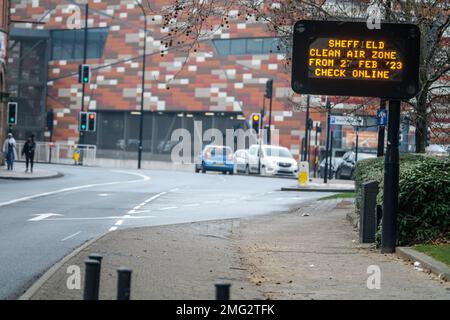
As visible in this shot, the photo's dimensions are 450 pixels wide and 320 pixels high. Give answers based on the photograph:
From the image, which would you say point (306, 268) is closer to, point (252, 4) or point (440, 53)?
point (252, 4)

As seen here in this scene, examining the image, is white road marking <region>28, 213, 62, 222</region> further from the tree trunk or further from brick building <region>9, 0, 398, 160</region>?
brick building <region>9, 0, 398, 160</region>

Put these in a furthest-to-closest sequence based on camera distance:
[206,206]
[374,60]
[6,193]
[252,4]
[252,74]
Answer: [252,74]
[6,193]
[206,206]
[252,4]
[374,60]

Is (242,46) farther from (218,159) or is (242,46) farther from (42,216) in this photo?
(42,216)

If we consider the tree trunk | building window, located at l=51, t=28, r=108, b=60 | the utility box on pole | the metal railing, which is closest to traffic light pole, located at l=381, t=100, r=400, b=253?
the utility box on pole

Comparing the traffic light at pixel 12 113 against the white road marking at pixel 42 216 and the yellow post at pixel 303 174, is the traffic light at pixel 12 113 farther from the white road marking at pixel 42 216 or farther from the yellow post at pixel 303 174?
the white road marking at pixel 42 216

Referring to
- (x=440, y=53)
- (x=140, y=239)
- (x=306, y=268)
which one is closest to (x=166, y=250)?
(x=140, y=239)

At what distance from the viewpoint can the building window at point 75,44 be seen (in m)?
77.8

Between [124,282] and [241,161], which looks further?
[241,161]

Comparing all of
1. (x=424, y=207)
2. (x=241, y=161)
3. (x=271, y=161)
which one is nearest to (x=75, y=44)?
(x=241, y=161)

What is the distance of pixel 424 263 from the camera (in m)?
11.9

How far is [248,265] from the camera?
12.6 meters

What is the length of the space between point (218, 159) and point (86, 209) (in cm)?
2874

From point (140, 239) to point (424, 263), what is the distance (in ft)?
16.8

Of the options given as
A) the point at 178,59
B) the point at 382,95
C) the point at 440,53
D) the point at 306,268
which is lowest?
the point at 306,268
